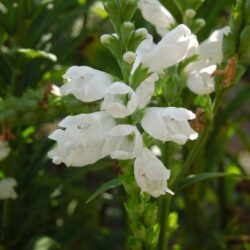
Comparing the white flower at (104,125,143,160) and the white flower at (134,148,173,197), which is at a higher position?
the white flower at (104,125,143,160)

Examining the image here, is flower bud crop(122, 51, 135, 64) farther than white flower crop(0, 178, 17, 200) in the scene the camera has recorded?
No

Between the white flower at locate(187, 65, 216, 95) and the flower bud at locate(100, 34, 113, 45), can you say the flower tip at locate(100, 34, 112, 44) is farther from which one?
the white flower at locate(187, 65, 216, 95)

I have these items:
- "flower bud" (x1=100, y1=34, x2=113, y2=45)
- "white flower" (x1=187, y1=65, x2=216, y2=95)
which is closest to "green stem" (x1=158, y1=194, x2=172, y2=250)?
"white flower" (x1=187, y1=65, x2=216, y2=95)

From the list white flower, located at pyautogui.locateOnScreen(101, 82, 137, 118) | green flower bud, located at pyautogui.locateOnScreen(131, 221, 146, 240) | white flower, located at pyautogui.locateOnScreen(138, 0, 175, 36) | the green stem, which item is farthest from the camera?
white flower, located at pyautogui.locateOnScreen(138, 0, 175, 36)

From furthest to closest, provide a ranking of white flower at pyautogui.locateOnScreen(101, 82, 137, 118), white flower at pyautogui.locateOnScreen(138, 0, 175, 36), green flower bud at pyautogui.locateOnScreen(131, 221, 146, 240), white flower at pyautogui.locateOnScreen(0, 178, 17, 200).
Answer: white flower at pyautogui.locateOnScreen(0, 178, 17, 200) < white flower at pyautogui.locateOnScreen(138, 0, 175, 36) < green flower bud at pyautogui.locateOnScreen(131, 221, 146, 240) < white flower at pyautogui.locateOnScreen(101, 82, 137, 118)

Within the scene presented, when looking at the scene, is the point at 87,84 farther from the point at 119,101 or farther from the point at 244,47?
the point at 244,47

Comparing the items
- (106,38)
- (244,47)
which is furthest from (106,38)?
(244,47)

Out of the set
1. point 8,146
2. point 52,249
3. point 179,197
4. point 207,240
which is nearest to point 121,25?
point 8,146

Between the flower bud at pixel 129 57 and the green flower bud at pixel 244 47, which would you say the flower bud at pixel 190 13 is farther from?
the flower bud at pixel 129 57
